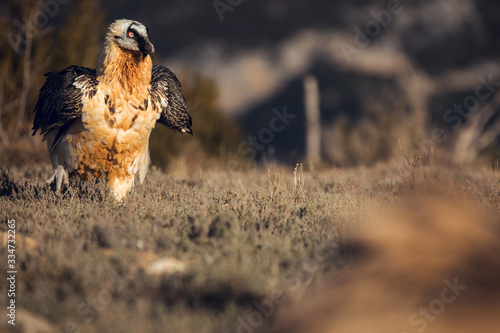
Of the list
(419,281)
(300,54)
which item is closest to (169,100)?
(419,281)

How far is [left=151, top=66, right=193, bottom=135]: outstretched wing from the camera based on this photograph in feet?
20.6

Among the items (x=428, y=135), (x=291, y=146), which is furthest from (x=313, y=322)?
(x=291, y=146)

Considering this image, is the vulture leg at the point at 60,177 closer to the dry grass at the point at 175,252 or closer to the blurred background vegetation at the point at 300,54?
the dry grass at the point at 175,252

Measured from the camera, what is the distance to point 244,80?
22.9 meters

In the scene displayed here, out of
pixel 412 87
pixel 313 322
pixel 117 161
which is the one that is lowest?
pixel 313 322

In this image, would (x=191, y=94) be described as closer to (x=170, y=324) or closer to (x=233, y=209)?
(x=233, y=209)

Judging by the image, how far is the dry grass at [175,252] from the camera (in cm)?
326

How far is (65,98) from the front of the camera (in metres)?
5.57

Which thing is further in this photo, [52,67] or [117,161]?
[52,67]

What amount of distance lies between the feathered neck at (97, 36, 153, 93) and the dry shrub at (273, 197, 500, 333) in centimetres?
320

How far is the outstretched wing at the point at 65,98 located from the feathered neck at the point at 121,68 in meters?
0.15

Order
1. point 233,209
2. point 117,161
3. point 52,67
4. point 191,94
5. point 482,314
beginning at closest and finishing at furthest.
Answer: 1. point 482,314
2. point 233,209
3. point 117,161
4. point 52,67
5. point 191,94

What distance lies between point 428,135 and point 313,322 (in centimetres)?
1122

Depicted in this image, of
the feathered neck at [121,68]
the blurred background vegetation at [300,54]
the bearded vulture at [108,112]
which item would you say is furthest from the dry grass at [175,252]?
the blurred background vegetation at [300,54]
